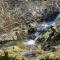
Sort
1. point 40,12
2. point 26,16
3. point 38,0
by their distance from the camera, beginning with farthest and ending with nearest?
point 38,0 < point 40,12 < point 26,16

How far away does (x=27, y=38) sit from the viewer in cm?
902

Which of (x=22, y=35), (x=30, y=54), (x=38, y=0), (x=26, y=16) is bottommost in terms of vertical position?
(x=30, y=54)

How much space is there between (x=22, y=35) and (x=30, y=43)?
905mm

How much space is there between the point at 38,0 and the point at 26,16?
2.61 m

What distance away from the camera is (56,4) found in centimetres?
1155

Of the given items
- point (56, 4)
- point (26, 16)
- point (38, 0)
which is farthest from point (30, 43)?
point (38, 0)

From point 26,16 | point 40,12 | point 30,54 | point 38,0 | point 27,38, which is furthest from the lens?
point 38,0

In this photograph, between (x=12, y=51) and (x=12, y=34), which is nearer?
(x=12, y=51)

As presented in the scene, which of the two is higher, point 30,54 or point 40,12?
point 40,12

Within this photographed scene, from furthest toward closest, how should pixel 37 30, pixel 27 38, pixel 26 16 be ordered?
pixel 26 16
pixel 37 30
pixel 27 38

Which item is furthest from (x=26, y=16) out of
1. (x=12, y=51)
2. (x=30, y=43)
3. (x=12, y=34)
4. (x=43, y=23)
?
(x=12, y=51)

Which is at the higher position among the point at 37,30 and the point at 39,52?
the point at 37,30

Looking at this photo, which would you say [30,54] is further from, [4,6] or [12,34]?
[4,6]

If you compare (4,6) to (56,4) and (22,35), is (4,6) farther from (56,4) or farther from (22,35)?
(56,4)
